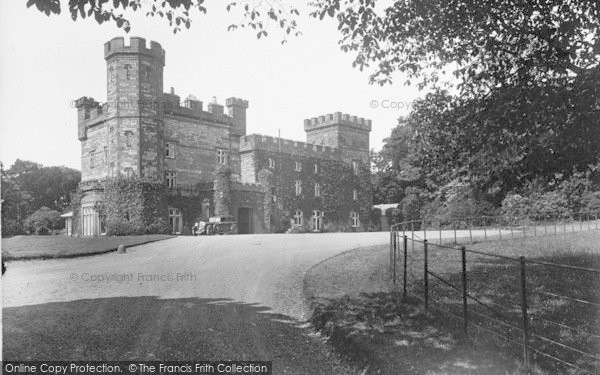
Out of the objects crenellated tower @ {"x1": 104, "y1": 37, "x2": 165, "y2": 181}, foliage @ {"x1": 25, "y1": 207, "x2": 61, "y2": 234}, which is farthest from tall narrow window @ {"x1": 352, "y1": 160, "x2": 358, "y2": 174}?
foliage @ {"x1": 25, "y1": 207, "x2": 61, "y2": 234}

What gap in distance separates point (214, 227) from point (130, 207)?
18.6ft

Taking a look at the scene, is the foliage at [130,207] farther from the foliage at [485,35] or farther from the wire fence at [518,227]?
the foliage at [485,35]

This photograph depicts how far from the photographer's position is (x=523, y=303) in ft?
17.2

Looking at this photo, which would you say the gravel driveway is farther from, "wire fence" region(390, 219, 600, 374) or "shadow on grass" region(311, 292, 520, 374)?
"wire fence" region(390, 219, 600, 374)

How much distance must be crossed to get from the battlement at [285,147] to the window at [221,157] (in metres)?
1.95

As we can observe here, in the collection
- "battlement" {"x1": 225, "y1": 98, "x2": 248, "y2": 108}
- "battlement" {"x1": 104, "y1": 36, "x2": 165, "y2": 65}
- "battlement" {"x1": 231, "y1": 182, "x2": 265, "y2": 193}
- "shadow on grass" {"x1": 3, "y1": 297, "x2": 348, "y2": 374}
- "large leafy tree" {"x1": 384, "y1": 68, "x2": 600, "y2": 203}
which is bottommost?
"shadow on grass" {"x1": 3, "y1": 297, "x2": 348, "y2": 374}

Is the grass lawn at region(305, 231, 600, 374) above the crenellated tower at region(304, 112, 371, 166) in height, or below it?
below

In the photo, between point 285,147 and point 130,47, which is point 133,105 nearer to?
point 130,47

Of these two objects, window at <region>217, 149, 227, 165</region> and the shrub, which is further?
window at <region>217, 149, 227, 165</region>

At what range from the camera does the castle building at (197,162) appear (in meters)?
34.0

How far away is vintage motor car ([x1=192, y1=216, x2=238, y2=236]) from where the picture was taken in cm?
3341

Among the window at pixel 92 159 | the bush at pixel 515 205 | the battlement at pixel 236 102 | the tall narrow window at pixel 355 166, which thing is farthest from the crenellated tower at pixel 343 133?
A: the window at pixel 92 159

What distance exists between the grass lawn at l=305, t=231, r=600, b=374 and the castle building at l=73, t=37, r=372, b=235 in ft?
77.8

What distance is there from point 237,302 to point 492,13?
791 centimetres
